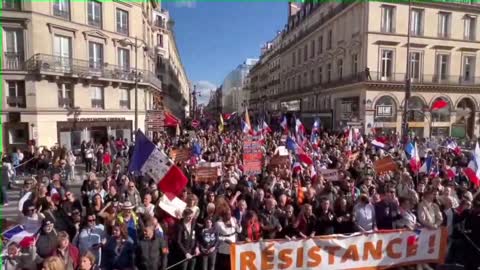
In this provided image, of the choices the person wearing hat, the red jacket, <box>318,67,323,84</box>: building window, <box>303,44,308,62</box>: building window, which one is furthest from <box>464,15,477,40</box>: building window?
the red jacket

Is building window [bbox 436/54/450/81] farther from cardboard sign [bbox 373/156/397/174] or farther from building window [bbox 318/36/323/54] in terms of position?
cardboard sign [bbox 373/156/397/174]

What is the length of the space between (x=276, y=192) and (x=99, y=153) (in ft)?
37.3

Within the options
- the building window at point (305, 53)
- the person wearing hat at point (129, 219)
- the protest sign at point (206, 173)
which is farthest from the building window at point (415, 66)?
the person wearing hat at point (129, 219)

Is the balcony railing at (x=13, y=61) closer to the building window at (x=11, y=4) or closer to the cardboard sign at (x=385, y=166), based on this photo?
the building window at (x=11, y=4)

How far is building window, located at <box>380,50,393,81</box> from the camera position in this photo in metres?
32.6

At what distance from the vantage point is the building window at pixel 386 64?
32562mm

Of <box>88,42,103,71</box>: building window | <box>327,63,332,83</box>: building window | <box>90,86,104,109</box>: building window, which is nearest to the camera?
<box>88,42,103,71</box>: building window

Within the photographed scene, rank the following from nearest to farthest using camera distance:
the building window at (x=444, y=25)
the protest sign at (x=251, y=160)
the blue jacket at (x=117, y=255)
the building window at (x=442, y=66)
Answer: the blue jacket at (x=117, y=255), the protest sign at (x=251, y=160), the building window at (x=444, y=25), the building window at (x=442, y=66)

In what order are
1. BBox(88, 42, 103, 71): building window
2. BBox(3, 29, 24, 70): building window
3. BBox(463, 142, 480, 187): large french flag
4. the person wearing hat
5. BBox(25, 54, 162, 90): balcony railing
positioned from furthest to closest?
BBox(88, 42, 103, 71): building window → BBox(25, 54, 162, 90): balcony railing → BBox(3, 29, 24, 70): building window → BBox(463, 142, 480, 187): large french flag → the person wearing hat

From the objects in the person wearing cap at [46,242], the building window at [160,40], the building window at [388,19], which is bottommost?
the person wearing cap at [46,242]

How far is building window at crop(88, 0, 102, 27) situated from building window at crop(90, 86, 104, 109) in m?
4.76

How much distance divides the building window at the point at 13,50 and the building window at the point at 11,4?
133 centimetres

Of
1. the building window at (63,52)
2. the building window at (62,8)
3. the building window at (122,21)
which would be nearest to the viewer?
the building window at (62,8)

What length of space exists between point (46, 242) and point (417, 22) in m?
36.2
